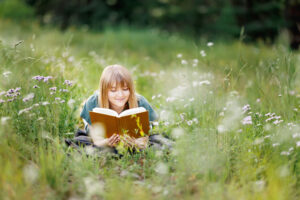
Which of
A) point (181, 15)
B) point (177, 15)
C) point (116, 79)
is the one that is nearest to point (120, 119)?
point (116, 79)

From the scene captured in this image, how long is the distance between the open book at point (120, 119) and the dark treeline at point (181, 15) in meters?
9.22

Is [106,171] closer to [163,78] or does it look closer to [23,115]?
[23,115]

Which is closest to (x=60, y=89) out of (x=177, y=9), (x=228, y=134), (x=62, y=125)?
(x=62, y=125)

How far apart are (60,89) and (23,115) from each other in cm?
47

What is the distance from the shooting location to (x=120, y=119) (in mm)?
2734

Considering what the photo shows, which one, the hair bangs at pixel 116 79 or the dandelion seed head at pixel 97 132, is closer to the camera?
the dandelion seed head at pixel 97 132

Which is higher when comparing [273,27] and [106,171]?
[273,27]

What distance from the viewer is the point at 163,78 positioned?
16.7 feet

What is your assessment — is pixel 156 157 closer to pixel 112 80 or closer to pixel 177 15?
pixel 112 80

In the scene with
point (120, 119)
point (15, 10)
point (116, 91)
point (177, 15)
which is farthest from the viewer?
point (177, 15)

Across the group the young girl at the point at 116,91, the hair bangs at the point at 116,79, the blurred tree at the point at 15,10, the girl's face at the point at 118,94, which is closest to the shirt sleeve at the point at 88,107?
the young girl at the point at 116,91

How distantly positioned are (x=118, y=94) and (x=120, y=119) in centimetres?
44

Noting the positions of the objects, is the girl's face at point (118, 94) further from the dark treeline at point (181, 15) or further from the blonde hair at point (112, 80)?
the dark treeline at point (181, 15)

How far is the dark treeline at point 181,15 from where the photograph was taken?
13906 mm
